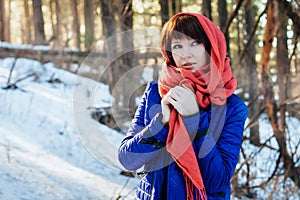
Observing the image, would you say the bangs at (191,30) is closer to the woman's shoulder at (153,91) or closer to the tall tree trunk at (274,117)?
the woman's shoulder at (153,91)

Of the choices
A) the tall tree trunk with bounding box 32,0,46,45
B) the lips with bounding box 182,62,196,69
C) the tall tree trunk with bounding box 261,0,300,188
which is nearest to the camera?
the lips with bounding box 182,62,196,69

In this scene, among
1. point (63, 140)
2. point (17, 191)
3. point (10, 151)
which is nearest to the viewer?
point (17, 191)

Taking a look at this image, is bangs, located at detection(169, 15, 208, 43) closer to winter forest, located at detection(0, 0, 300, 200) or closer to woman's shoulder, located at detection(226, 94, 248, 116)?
woman's shoulder, located at detection(226, 94, 248, 116)

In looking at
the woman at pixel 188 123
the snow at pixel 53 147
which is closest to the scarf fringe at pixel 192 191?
the woman at pixel 188 123

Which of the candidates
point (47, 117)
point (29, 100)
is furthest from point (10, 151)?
point (29, 100)

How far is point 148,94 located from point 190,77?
0.68 feet

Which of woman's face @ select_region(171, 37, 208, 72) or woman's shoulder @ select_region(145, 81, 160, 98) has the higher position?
woman's face @ select_region(171, 37, 208, 72)

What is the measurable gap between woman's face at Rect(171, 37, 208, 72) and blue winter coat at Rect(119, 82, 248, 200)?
16 cm

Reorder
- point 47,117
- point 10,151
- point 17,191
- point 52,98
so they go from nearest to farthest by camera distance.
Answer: point 17,191 → point 10,151 → point 47,117 → point 52,98

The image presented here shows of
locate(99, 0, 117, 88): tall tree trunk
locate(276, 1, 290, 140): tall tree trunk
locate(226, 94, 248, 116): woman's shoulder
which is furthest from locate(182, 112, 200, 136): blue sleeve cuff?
locate(99, 0, 117, 88): tall tree trunk

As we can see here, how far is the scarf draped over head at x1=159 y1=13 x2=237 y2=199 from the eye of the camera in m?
1.62

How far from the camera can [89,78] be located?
918 centimetres

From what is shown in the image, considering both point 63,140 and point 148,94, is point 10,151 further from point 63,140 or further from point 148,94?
point 148,94

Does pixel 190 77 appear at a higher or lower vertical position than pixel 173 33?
lower
